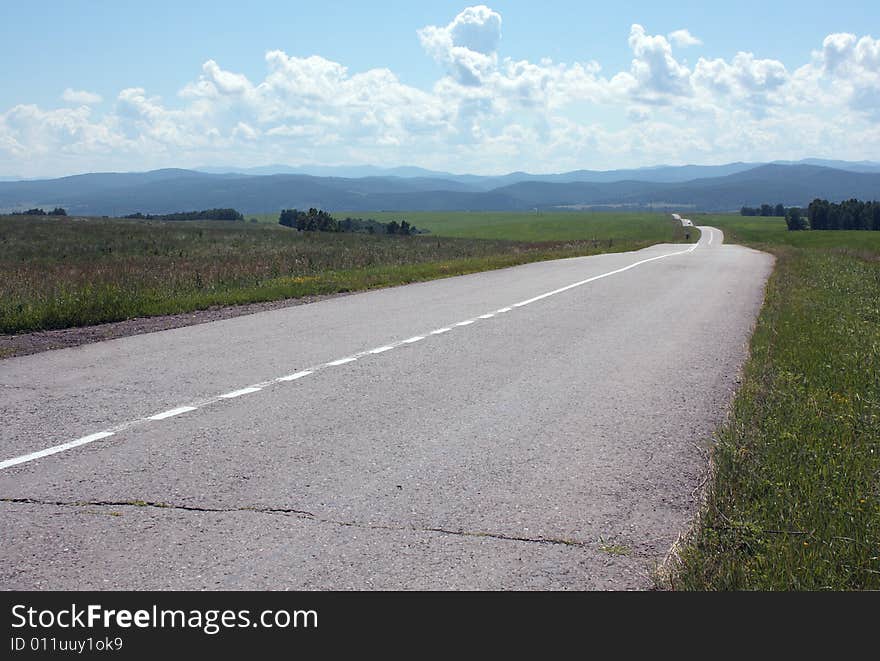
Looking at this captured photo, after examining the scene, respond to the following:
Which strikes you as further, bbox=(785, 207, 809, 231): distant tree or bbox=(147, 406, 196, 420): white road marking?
bbox=(785, 207, 809, 231): distant tree

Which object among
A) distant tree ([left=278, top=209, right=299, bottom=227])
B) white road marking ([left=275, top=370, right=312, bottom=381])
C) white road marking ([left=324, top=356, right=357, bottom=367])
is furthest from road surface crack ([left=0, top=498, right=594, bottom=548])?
distant tree ([left=278, top=209, right=299, bottom=227])

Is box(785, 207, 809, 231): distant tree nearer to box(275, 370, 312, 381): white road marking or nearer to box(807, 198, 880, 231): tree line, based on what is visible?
box(807, 198, 880, 231): tree line

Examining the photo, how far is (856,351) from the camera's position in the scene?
11.0 meters

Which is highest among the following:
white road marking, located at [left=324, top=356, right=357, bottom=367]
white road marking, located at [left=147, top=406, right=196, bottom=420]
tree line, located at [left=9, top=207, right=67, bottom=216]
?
tree line, located at [left=9, top=207, right=67, bottom=216]

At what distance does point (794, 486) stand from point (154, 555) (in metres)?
3.79

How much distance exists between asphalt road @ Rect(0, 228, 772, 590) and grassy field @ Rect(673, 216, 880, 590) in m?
0.29

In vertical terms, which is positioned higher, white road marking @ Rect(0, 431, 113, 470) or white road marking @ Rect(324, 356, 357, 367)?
white road marking @ Rect(324, 356, 357, 367)

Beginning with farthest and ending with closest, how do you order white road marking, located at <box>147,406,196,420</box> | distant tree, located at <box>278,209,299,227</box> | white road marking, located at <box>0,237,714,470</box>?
distant tree, located at <box>278,209,299,227</box> < white road marking, located at <box>147,406,196,420</box> < white road marking, located at <box>0,237,714,470</box>

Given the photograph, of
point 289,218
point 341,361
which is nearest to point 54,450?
point 341,361

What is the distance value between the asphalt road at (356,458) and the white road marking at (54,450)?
0.08 ft

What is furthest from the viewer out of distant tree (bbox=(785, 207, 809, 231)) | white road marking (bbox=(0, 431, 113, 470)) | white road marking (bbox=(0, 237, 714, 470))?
distant tree (bbox=(785, 207, 809, 231))

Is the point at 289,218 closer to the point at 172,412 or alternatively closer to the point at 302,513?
the point at 172,412

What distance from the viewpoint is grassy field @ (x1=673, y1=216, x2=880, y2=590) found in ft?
14.3
